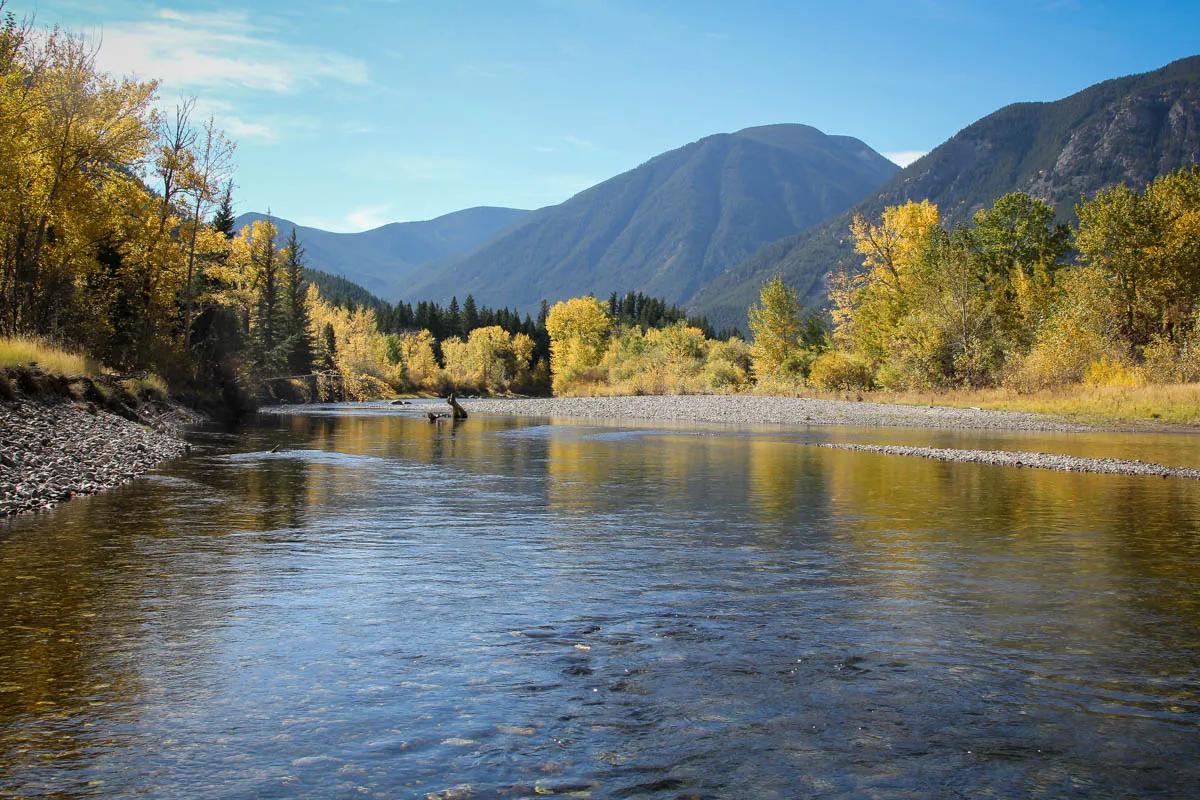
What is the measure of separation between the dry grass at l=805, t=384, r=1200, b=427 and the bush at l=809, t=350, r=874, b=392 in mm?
14402

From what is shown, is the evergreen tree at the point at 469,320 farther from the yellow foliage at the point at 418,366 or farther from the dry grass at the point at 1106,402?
the dry grass at the point at 1106,402

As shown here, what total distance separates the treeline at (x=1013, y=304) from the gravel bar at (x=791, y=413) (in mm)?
7162

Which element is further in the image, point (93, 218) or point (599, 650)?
point (93, 218)

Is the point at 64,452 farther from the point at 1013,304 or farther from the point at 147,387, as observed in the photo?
the point at 1013,304

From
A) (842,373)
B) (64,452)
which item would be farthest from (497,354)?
(64,452)

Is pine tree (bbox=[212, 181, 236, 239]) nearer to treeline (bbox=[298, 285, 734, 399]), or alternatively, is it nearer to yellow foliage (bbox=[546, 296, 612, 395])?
treeline (bbox=[298, 285, 734, 399])

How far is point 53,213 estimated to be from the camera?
1319 inches

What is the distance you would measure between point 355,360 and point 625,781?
97594mm

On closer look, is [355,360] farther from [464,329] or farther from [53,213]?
[464,329]

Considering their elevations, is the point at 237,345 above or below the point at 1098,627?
above

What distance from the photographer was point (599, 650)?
869 cm

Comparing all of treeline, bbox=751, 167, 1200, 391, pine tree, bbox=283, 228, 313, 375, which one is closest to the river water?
treeline, bbox=751, 167, 1200, 391

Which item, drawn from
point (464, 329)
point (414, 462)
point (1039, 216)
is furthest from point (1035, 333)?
point (464, 329)

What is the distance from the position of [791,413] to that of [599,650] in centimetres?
5251
